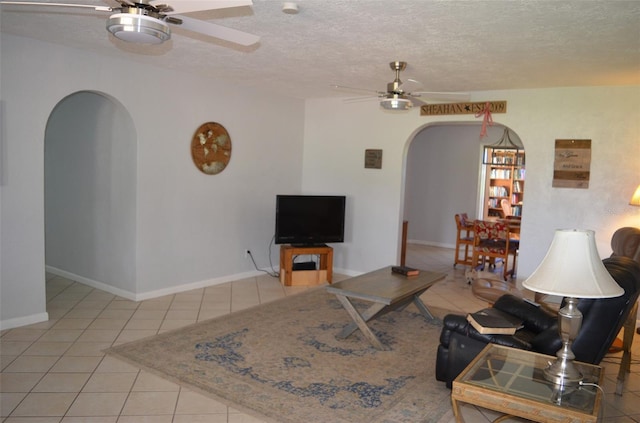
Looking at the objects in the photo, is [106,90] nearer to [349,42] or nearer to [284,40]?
[284,40]

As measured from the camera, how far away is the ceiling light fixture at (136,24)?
2295 millimetres

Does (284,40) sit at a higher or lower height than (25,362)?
higher

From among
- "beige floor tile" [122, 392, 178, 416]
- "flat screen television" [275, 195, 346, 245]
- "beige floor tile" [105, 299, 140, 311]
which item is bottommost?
"beige floor tile" [122, 392, 178, 416]

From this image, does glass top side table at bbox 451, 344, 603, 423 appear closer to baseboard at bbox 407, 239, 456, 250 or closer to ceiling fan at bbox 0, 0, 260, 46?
ceiling fan at bbox 0, 0, 260, 46

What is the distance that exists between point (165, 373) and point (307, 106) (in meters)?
4.64

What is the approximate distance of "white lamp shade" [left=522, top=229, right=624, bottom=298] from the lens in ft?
7.24

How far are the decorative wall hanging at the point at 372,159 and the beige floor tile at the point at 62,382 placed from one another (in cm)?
433

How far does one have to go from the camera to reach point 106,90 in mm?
4777

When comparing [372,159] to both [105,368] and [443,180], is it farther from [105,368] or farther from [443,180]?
[105,368]

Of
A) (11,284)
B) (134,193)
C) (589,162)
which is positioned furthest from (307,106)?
(11,284)

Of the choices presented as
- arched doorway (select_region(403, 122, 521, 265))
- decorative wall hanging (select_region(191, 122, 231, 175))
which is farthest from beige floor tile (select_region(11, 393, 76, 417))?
arched doorway (select_region(403, 122, 521, 265))

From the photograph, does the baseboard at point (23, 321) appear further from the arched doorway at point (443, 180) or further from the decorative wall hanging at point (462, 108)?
the arched doorway at point (443, 180)

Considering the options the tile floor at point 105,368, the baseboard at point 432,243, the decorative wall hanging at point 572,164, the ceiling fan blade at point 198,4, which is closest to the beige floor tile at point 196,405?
the tile floor at point 105,368

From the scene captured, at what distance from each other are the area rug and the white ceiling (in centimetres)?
245
